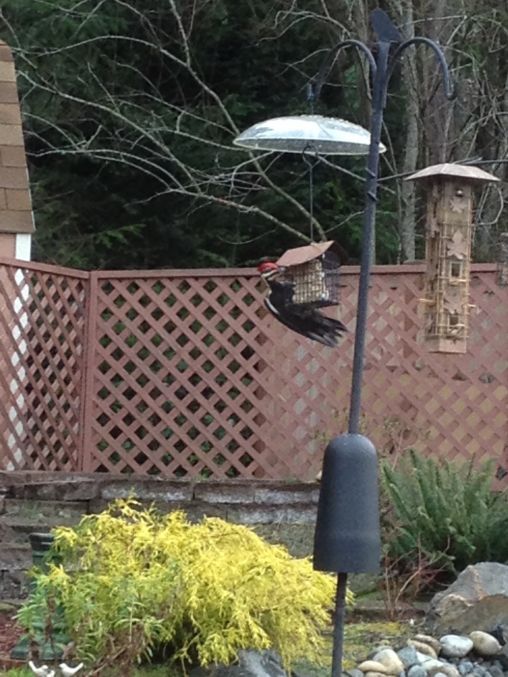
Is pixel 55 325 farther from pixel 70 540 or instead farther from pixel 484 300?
pixel 70 540

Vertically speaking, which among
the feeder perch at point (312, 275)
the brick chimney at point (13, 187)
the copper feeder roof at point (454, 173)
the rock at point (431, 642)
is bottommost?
the rock at point (431, 642)

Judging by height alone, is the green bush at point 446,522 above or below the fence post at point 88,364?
below

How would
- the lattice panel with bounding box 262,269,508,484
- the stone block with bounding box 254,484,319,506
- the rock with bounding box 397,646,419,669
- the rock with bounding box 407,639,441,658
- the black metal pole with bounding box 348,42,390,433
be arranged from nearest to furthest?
the black metal pole with bounding box 348,42,390,433
the rock with bounding box 397,646,419,669
the rock with bounding box 407,639,441,658
the stone block with bounding box 254,484,319,506
the lattice panel with bounding box 262,269,508,484

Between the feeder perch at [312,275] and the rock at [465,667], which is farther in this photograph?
the feeder perch at [312,275]

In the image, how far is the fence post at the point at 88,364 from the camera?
7.53m

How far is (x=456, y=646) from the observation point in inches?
169

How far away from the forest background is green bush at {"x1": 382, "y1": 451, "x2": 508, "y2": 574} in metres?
4.52

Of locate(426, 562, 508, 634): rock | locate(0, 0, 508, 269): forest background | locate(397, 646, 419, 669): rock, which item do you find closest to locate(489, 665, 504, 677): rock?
locate(426, 562, 508, 634): rock

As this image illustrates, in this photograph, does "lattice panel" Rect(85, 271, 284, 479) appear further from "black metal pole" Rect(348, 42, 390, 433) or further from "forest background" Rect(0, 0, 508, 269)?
"black metal pole" Rect(348, 42, 390, 433)

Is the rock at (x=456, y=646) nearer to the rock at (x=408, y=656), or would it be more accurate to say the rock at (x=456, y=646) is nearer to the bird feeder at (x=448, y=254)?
the rock at (x=408, y=656)

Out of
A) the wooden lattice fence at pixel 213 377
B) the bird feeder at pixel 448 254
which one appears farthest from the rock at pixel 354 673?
the wooden lattice fence at pixel 213 377

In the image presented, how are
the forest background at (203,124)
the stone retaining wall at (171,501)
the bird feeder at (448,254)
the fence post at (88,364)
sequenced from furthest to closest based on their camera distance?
the forest background at (203,124), the fence post at (88,364), the stone retaining wall at (171,501), the bird feeder at (448,254)

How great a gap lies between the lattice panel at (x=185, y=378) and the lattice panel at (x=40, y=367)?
15 centimetres

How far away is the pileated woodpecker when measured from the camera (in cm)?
439
